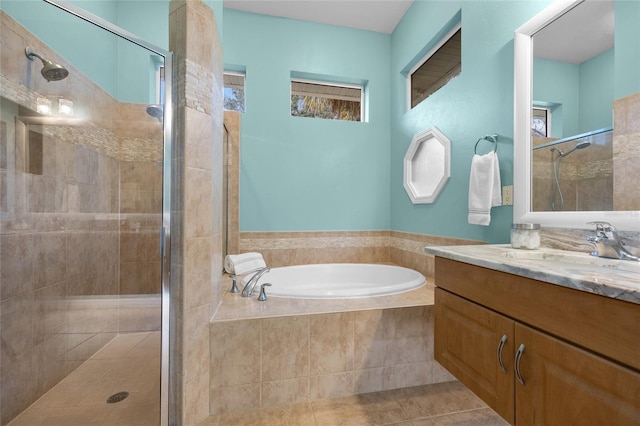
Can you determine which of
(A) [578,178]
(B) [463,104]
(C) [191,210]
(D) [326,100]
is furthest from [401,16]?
(C) [191,210]

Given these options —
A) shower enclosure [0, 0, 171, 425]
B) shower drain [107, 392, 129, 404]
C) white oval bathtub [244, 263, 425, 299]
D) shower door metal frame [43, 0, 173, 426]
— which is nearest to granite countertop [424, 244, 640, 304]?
white oval bathtub [244, 263, 425, 299]

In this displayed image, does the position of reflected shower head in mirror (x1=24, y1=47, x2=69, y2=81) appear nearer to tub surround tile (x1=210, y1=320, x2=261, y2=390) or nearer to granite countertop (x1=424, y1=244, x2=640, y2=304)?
tub surround tile (x1=210, y1=320, x2=261, y2=390)

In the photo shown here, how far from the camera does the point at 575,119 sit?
4.04ft

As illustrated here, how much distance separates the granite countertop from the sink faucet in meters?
0.03

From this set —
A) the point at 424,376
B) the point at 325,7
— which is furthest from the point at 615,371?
the point at 325,7

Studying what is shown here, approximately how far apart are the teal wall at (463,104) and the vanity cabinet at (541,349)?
2.67 feet

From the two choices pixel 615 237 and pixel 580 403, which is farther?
pixel 615 237

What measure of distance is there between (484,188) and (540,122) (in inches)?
17.1

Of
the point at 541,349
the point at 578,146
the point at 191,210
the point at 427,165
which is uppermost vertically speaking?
the point at 427,165

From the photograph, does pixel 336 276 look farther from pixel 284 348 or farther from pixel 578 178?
pixel 578 178

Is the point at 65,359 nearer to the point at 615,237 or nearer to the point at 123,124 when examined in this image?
the point at 123,124

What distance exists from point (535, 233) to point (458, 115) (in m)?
1.11

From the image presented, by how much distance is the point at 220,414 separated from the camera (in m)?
1.39

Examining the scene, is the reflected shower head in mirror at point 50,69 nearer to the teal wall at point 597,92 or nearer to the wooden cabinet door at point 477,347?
the wooden cabinet door at point 477,347
